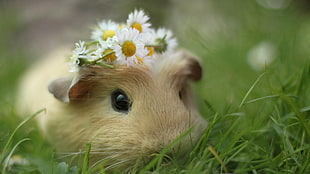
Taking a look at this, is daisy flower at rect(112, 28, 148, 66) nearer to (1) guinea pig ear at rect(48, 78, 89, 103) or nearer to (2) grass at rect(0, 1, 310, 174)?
(1) guinea pig ear at rect(48, 78, 89, 103)

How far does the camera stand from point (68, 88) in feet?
6.81

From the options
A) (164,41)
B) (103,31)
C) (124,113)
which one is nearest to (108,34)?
(103,31)

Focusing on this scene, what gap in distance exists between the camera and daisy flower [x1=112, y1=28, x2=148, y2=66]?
1919 mm

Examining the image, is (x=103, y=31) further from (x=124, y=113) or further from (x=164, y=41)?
(x=124, y=113)

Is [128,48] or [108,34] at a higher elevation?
[108,34]

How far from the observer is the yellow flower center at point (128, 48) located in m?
1.93

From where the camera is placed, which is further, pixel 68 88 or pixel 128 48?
pixel 68 88

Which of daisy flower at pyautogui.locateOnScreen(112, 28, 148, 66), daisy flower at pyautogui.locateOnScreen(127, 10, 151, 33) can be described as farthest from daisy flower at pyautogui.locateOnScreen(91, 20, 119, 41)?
daisy flower at pyautogui.locateOnScreen(112, 28, 148, 66)

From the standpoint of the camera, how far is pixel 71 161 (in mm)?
1996

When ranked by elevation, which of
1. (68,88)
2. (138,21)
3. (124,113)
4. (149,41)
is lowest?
(124,113)

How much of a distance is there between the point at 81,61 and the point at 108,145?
0.51 m

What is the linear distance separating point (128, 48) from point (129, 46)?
1 centimetres

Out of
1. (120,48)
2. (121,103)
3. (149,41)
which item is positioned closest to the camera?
(120,48)

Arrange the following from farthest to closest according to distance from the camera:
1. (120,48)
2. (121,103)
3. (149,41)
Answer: (149,41)
(121,103)
(120,48)
